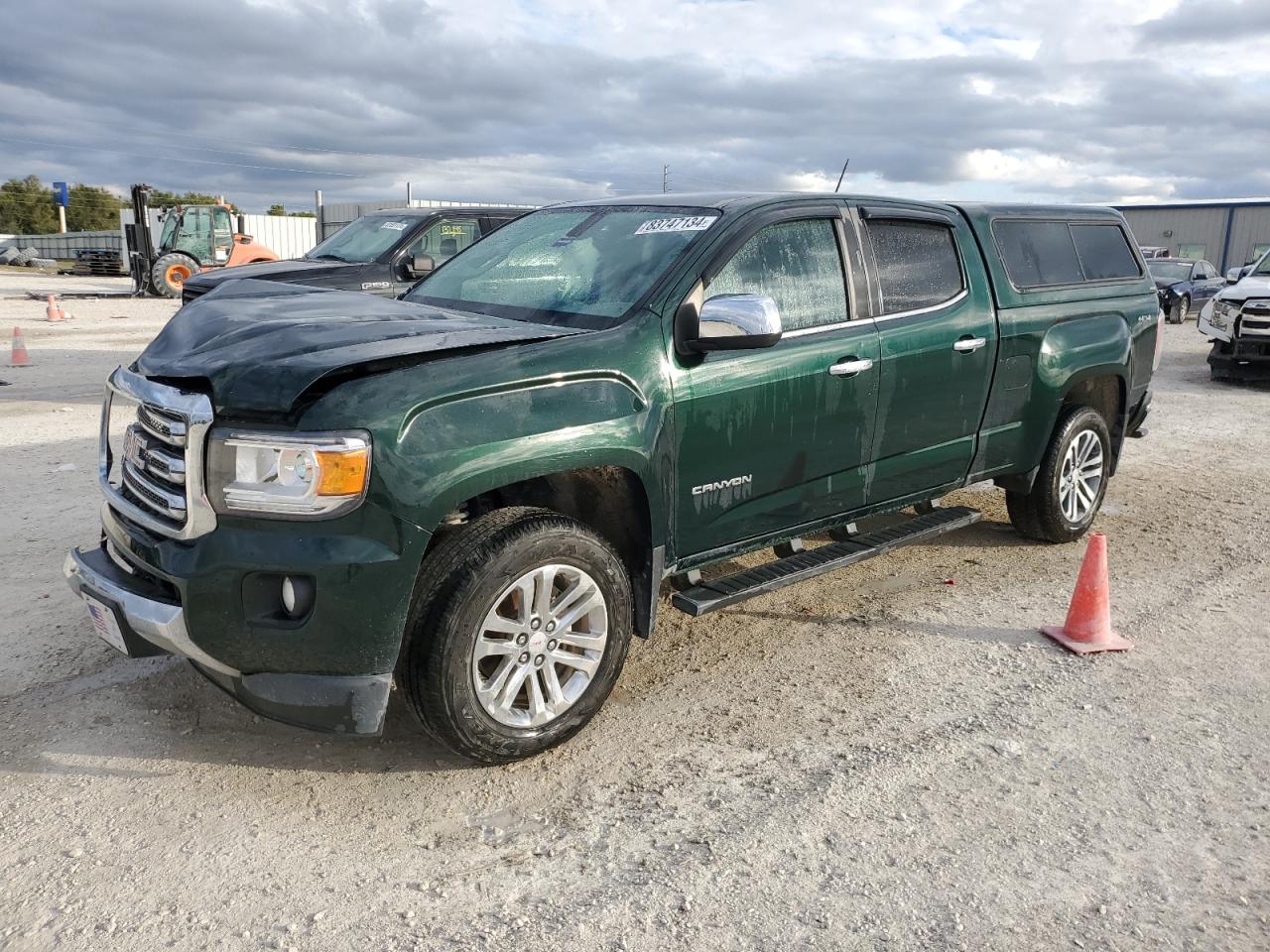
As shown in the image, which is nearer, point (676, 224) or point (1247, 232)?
point (676, 224)

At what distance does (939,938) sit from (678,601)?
1.58 metres

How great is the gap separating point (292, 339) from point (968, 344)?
319 centimetres

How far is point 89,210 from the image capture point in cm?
7581

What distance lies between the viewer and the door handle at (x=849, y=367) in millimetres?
4250

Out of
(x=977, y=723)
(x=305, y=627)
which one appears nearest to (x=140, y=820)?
(x=305, y=627)

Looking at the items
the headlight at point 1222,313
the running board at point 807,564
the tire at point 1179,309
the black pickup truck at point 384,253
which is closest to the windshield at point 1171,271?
the tire at point 1179,309

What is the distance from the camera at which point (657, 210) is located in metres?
4.40

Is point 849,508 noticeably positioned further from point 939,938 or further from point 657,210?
point 939,938

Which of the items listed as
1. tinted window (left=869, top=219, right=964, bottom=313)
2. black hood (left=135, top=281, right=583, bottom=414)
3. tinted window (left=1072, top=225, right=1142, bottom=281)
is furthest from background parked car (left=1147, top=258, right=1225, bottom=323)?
black hood (left=135, top=281, right=583, bottom=414)

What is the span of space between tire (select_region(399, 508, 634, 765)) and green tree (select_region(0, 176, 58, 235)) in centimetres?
8088

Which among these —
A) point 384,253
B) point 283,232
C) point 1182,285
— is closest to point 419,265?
point 384,253

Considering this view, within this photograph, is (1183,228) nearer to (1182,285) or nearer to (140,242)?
(1182,285)

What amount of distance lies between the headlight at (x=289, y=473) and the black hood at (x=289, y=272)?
685 centimetres

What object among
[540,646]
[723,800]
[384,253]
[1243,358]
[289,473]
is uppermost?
[384,253]
